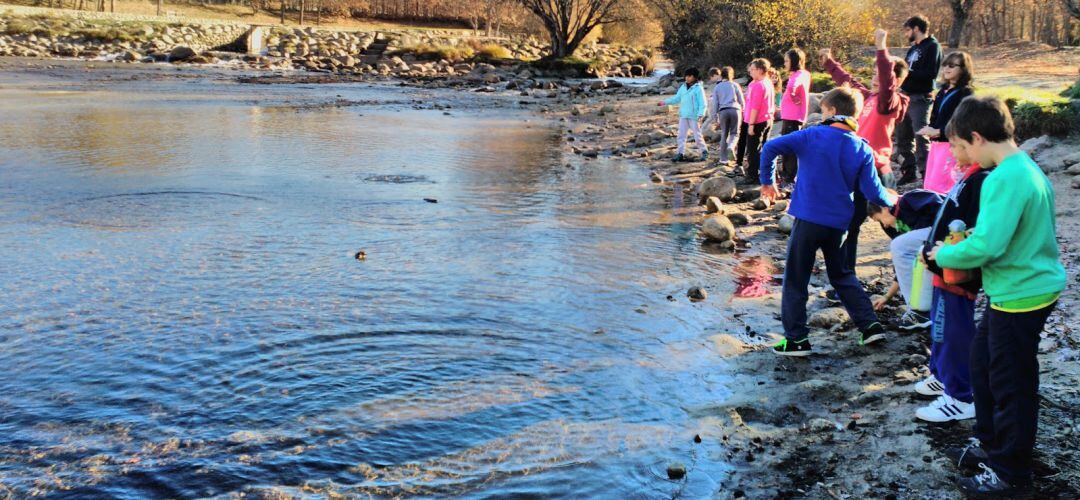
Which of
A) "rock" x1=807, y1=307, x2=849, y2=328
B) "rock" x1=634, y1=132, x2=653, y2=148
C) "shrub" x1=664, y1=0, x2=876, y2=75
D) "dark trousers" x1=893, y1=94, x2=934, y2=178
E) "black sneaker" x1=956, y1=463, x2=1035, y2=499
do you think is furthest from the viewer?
"shrub" x1=664, y1=0, x2=876, y2=75

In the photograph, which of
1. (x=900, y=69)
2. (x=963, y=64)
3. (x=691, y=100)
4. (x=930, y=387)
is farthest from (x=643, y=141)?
(x=930, y=387)

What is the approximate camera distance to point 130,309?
7.01 meters

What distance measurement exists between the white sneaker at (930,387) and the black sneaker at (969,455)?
2.25ft

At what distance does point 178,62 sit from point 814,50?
3266cm

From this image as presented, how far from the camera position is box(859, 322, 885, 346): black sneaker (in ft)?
19.8

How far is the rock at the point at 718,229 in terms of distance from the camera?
382 inches

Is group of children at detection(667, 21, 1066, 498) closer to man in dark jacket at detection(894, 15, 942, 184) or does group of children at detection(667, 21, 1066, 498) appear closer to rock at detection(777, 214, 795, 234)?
rock at detection(777, 214, 795, 234)

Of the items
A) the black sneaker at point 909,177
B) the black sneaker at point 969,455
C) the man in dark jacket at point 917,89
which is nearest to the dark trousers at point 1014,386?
the black sneaker at point 969,455

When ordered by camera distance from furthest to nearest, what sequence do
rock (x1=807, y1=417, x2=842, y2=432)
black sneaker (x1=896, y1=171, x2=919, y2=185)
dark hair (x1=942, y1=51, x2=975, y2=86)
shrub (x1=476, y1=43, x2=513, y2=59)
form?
shrub (x1=476, y1=43, x2=513, y2=59) < black sneaker (x1=896, y1=171, x2=919, y2=185) < dark hair (x1=942, y1=51, x2=975, y2=86) < rock (x1=807, y1=417, x2=842, y2=432)

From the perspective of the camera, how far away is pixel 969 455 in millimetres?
4203

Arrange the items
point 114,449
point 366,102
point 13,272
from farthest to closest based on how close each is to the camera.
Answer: point 366,102 < point 13,272 < point 114,449

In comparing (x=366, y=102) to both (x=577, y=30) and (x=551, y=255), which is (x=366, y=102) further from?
(x=577, y=30)

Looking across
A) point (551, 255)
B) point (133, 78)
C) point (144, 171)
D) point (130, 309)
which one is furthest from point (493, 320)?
point (133, 78)

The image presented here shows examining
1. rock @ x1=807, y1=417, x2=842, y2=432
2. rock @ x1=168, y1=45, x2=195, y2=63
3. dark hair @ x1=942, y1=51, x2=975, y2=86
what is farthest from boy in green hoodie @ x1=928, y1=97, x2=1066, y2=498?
rock @ x1=168, y1=45, x2=195, y2=63
